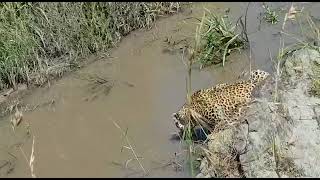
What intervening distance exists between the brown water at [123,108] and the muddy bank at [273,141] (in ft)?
1.66

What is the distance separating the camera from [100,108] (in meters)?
5.45

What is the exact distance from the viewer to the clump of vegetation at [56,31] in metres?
5.85

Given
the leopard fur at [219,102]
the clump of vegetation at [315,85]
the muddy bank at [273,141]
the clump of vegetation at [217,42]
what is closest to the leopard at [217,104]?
the leopard fur at [219,102]

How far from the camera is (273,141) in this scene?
12.3 ft

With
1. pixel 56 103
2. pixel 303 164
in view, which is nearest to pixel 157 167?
pixel 303 164

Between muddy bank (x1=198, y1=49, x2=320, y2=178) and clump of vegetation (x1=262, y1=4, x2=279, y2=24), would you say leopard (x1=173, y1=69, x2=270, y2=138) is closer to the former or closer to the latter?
muddy bank (x1=198, y1=49, x2=320, y2=178)

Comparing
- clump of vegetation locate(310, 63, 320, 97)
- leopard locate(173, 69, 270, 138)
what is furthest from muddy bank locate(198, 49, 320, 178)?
leopard locate(173, 69, 270, 138)

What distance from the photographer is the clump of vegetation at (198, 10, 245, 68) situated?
584cm

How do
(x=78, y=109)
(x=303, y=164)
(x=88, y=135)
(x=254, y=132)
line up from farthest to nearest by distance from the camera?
1. (x=78, y=109)
2. (x=88, y=135)
3. (x=254, y=132)
4. (x=303, y=164)

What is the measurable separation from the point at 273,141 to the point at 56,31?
3.19 m

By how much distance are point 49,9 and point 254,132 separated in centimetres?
318

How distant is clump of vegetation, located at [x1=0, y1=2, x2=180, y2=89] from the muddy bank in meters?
2.32

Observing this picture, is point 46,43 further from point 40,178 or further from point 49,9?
point 40,178

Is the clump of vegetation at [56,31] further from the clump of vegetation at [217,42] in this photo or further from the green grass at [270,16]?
the green grass at [270,16]
